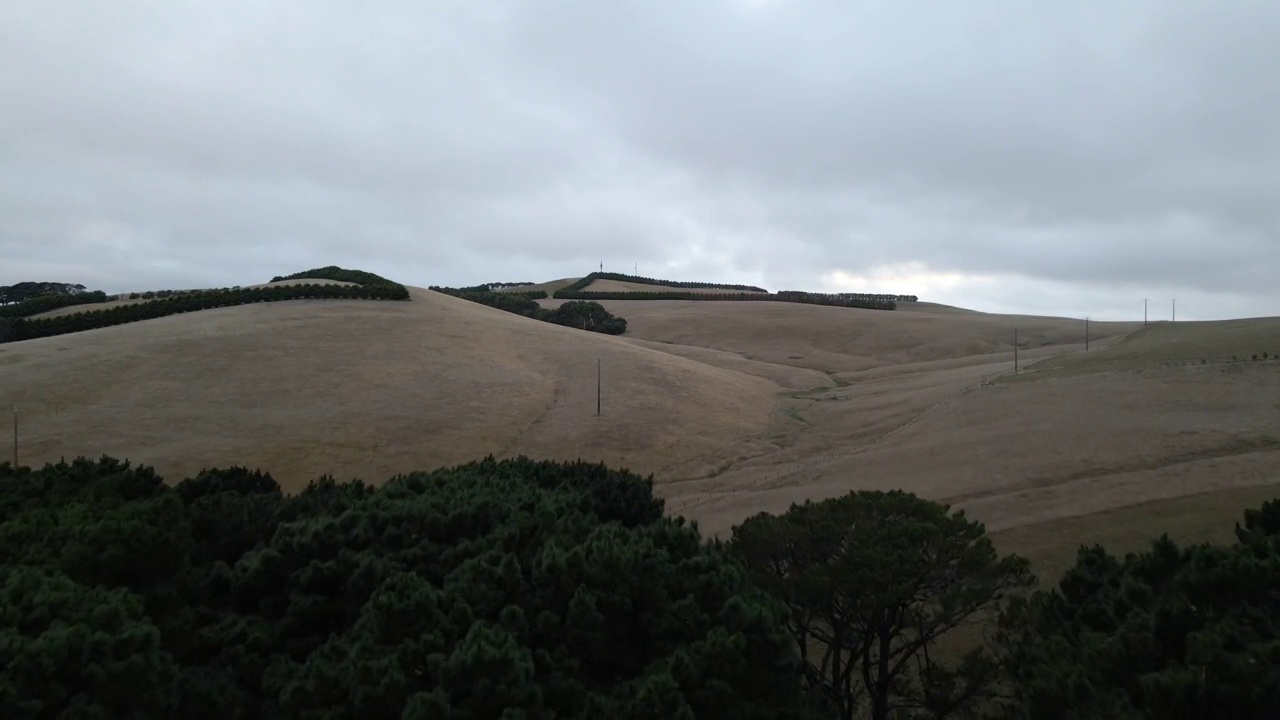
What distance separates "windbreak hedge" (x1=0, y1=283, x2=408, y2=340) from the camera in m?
31.1

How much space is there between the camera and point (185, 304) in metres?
33.7

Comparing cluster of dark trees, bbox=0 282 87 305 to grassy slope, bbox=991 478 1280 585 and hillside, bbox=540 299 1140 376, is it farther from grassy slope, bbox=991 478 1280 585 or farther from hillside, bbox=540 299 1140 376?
grassy slope, bbox=991 478 1280 585

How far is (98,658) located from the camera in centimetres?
499

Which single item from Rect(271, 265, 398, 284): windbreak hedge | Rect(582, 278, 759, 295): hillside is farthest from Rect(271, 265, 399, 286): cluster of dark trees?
Rect(582, 278, 759, 295): hillside

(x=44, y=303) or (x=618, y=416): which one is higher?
(x=44, y=303)

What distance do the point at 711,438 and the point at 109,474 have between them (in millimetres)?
15564

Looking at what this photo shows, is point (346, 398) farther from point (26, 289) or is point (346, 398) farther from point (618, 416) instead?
point (26, 289)

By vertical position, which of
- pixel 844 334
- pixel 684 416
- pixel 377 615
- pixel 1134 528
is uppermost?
pixel 844 334

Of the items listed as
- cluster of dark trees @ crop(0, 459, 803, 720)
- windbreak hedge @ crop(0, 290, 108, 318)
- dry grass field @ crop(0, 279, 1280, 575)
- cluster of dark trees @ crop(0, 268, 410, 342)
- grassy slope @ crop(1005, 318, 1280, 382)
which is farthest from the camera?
windbreak hedge @ crop(0, 290, 108, 318)

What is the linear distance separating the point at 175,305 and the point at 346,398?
16.9 m

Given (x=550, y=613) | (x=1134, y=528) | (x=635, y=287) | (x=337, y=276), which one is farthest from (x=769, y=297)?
(x=550, y=613)

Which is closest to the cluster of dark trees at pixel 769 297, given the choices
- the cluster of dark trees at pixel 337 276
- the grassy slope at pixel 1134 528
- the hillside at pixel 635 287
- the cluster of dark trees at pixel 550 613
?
the hillside at pixel 635 287

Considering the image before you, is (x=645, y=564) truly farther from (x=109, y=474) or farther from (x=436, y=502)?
(x=109, y=474)

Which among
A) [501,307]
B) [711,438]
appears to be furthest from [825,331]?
[711,438]
